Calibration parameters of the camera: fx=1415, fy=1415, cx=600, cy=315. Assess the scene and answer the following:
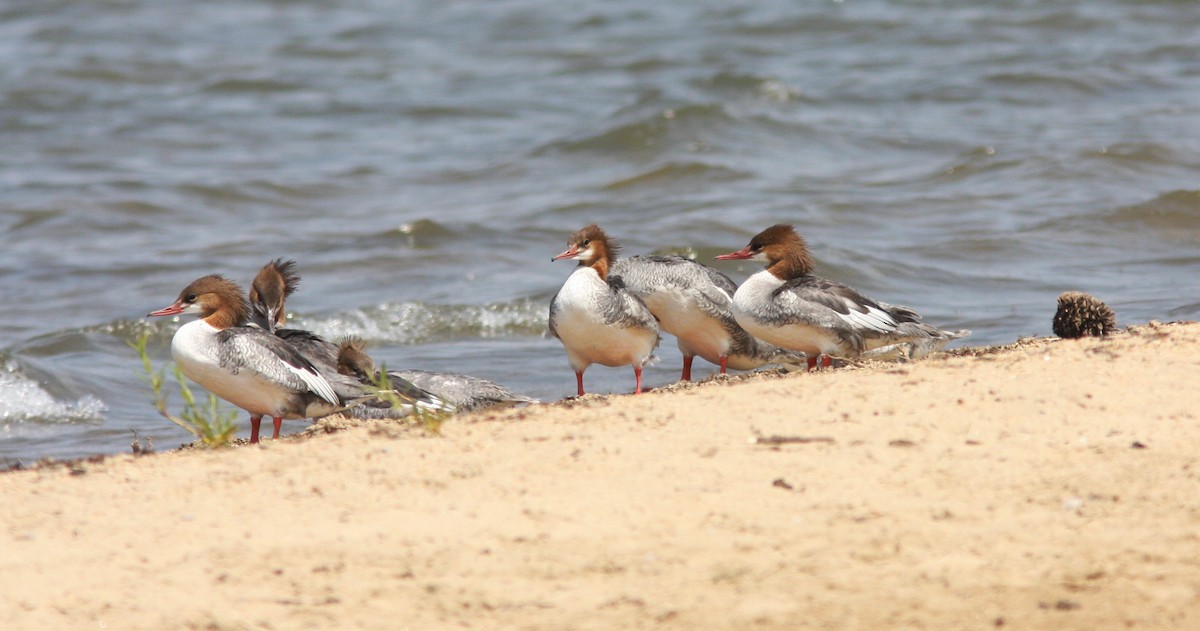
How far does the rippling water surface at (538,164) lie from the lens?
11.3 meters

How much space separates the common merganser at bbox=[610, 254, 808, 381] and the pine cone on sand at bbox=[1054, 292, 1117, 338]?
72.4 inches

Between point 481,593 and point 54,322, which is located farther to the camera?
point 54,322

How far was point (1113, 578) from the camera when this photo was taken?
4.05m

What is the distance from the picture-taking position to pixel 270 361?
7.30 meters

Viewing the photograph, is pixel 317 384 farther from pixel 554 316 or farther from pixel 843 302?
pixel 843 302

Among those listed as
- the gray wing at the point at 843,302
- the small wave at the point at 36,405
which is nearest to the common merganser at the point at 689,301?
the gray wing at the point at 843,302

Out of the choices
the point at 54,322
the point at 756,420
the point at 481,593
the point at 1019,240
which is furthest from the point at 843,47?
the point at 481,593

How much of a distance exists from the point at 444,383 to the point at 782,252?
2.07m

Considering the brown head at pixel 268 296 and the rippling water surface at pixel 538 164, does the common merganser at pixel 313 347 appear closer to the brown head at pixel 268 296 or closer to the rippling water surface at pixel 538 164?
the brown head at pixel 268 296

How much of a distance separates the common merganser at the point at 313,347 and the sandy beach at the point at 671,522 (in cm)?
176

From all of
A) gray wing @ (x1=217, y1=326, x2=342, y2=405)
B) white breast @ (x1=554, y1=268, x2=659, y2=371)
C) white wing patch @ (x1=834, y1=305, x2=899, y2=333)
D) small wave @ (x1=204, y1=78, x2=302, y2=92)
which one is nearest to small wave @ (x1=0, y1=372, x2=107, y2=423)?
gray wing @ (x1=217, y1=326, x2=342, y2=405)

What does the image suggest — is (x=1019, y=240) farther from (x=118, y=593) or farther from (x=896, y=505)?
(x=118, y=593)

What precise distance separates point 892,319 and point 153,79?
16.8 meters

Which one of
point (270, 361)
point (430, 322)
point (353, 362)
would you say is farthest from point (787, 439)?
point (430, 322)
